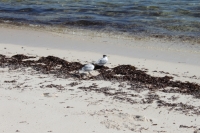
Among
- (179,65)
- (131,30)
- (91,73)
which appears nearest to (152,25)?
(131,30)

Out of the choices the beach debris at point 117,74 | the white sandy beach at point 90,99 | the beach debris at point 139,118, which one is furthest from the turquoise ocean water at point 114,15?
the beach debris at point 139,118

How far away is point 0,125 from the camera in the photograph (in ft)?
15.2

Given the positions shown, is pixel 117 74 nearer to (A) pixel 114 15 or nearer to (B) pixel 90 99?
(B) pixel 90 99

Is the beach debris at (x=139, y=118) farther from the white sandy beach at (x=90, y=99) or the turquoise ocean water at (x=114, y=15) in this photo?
the turquoise ocean water at (x=114, y=15)

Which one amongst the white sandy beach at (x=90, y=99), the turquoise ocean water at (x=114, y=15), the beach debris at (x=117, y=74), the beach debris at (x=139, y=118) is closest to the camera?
the white sandy beach at (x=90, y=99)

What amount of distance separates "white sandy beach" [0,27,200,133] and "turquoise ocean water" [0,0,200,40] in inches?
95.8

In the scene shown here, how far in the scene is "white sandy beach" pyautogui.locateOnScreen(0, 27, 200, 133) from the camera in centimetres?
475

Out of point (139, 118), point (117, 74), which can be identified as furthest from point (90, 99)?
point (117, 74)

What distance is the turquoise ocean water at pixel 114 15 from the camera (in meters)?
11.5

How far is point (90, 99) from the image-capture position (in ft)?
18.6

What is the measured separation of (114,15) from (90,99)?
833 cm

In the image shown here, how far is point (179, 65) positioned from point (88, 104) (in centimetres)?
288

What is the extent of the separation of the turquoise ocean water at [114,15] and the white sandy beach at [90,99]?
2.43 metres

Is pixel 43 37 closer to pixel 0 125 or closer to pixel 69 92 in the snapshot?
pixel 69 92
